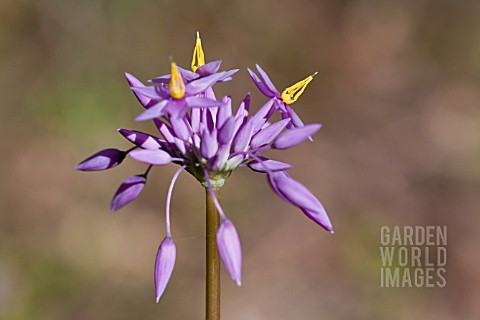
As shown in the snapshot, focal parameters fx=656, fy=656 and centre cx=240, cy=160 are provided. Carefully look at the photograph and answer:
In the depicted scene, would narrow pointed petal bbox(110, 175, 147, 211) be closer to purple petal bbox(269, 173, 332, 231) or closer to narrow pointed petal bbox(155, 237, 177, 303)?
narrow pointed petal bbox(155, 237, 177, 303)

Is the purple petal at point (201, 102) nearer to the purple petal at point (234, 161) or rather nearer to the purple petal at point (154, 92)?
the purple petal at point (154, 92)

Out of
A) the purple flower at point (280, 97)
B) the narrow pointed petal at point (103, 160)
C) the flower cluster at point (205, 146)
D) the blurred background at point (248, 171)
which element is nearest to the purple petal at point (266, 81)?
the purple flower at point (280, 97)

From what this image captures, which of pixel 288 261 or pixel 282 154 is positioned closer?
pixel 288 261

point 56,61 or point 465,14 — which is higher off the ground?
point 465,14

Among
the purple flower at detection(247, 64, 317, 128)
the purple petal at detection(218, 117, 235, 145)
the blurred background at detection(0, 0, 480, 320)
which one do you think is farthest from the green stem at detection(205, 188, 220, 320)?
the blurred background at detection(0, 0, 480, 320)

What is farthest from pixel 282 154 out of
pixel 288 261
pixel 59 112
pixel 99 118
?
pixel 59 112

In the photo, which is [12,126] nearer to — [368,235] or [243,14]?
[243,14]

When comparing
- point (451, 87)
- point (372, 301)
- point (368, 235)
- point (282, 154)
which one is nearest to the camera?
point (372, 301)
